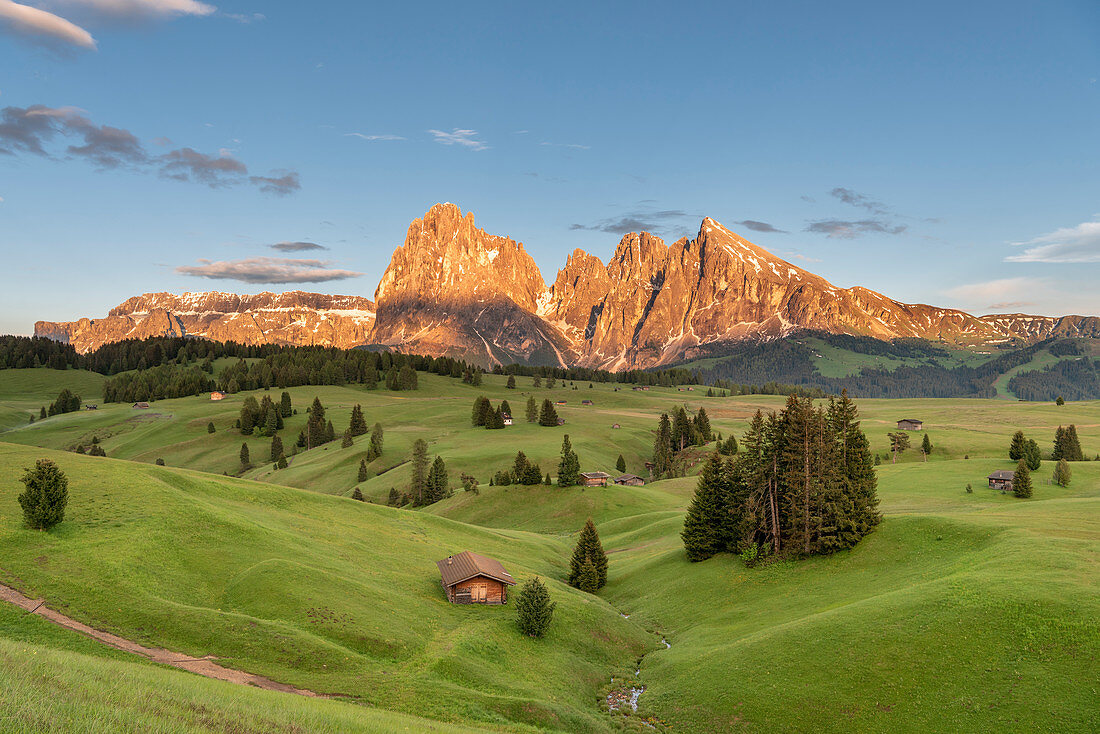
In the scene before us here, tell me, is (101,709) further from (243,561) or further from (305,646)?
(243,561)

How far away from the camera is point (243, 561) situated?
43719mm

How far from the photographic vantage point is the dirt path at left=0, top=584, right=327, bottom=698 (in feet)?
93.4

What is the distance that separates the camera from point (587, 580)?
67062 millimetres

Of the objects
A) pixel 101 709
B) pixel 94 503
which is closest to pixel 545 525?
pixel 94 503

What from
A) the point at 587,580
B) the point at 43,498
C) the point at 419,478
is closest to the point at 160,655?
the point at 43,498

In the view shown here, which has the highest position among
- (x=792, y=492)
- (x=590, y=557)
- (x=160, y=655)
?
(x=792, y=492)

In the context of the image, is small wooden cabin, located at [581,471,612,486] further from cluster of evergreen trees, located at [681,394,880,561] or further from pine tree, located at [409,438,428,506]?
cluster of evergreen trees, located at [681,394,880,561]

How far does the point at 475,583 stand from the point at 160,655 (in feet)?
83.4

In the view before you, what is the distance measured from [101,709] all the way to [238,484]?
57.4 m

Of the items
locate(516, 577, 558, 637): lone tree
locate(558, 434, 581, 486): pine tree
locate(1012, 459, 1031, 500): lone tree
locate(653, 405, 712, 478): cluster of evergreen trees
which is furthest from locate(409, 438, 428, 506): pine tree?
locate(1012, 459, 1031, 500): lone tree

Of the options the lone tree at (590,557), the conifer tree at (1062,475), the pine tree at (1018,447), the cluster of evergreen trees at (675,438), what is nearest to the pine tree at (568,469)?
→ the cluster of evergreen trees at (675,438)

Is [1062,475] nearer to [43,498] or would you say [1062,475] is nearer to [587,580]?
[587,580]

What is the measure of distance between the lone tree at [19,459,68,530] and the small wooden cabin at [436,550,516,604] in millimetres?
28155

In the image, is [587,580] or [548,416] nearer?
[587,580]
